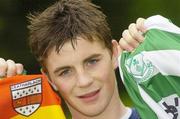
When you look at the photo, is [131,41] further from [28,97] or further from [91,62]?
[28,97]

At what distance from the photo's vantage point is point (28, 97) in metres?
2.90

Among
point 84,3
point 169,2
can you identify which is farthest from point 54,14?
point 169,2

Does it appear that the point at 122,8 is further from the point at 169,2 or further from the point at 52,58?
the point at 52,58

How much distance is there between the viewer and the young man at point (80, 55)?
2760 millimetres

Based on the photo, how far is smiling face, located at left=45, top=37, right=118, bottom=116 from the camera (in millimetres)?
2756

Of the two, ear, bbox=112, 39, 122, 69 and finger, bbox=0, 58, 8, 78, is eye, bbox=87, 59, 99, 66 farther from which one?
finger, bbox=0, 58, 8, 78

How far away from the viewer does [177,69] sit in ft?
8.62

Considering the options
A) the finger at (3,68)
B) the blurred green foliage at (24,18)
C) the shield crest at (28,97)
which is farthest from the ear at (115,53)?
the blurred green foliage at (24,18)

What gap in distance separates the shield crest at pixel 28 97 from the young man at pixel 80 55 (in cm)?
5

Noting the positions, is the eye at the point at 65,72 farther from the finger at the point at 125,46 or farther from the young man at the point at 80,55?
the finger at the point at 125,46

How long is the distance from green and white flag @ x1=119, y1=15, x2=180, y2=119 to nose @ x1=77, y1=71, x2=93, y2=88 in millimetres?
135

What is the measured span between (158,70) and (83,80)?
0.25 meters

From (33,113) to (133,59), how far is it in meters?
0.41

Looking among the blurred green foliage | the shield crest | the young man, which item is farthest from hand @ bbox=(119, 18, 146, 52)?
the blurred green foliage
